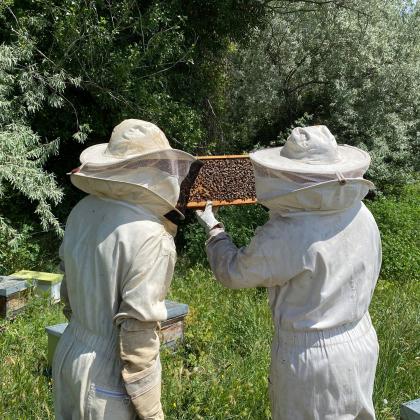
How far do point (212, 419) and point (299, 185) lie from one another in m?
1.92

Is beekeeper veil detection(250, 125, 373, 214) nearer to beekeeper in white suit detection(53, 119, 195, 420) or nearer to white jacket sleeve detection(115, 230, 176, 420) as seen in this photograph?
beekeeper in white suit detection(53, 119, 195, 420)

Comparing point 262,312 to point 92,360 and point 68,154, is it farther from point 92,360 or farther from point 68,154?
point 68,154

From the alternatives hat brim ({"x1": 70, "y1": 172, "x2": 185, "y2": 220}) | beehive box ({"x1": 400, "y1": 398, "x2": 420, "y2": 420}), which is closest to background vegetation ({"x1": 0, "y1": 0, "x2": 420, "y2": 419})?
beehive box ({"x1": 400, "y1": 398, "x2": 420, "y2": 420})

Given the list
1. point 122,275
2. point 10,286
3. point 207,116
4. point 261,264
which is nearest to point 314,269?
point 261,264

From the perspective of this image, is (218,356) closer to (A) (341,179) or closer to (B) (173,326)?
(B) (173,326)

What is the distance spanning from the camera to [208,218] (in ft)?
8.59

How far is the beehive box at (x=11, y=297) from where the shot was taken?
4839 mm

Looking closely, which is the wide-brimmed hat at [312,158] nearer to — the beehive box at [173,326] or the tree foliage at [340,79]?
the beehive box at [173,326]

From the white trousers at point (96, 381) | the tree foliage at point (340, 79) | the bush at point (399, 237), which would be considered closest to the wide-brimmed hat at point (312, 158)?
the white trousers at point (96, 381)

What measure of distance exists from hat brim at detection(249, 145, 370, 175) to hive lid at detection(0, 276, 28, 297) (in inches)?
136

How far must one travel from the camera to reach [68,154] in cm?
814

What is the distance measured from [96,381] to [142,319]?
36cm

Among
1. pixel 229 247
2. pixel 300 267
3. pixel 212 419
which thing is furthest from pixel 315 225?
pixel 212 419

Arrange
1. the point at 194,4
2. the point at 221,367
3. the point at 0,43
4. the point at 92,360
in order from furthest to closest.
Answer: the point at 194,4 → the point at 0,43 → the point at 221,367 → the point at 92,360
